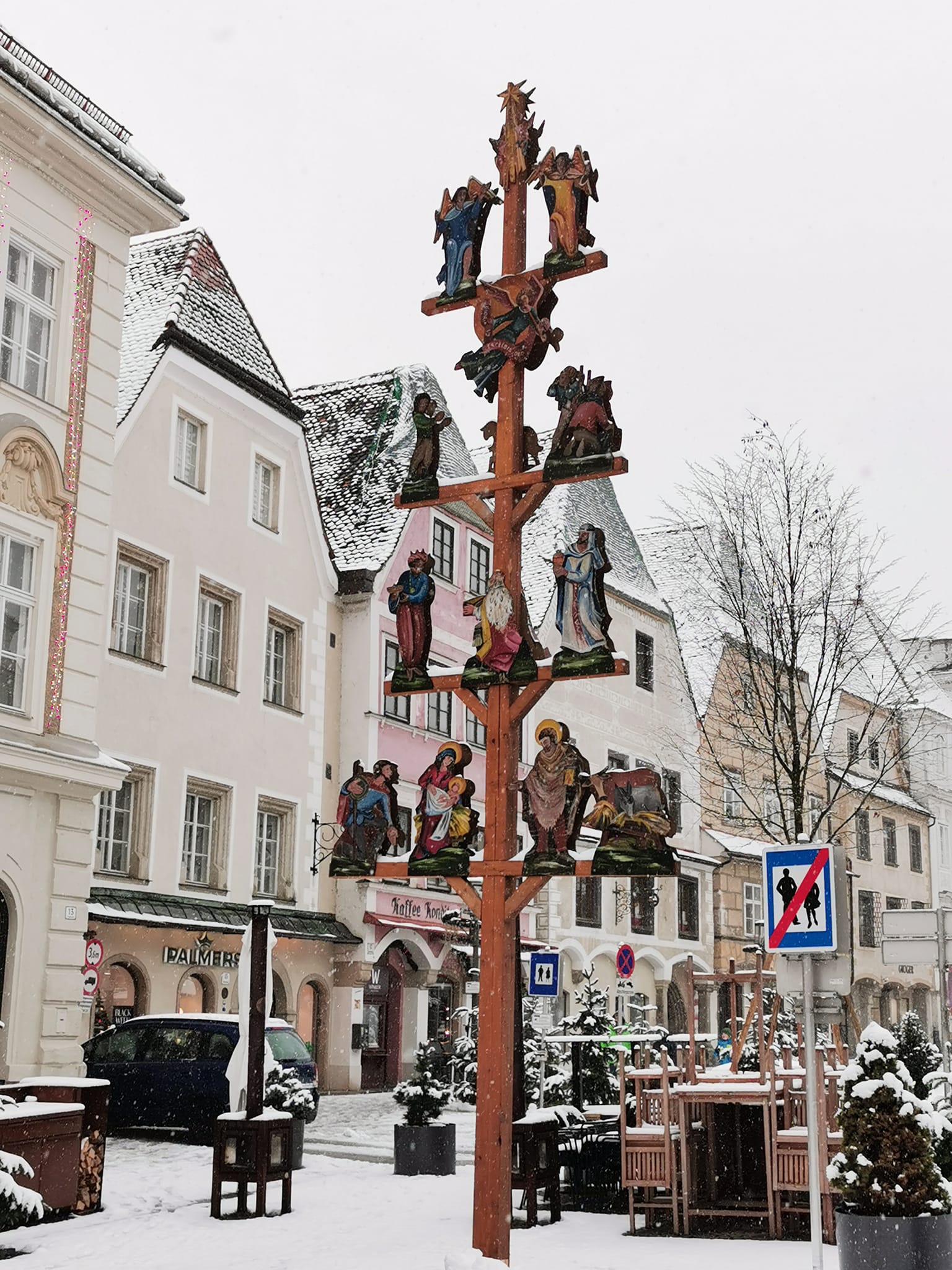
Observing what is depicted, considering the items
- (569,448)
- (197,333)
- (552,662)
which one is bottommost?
(552,662)

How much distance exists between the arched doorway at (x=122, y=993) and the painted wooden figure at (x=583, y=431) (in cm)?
1546

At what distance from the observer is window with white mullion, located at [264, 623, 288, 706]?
2850cm

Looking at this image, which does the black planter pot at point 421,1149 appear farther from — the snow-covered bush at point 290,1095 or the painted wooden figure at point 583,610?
the painted wooden figure at point 583,610

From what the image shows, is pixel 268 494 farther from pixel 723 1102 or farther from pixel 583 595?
pixel 583 595

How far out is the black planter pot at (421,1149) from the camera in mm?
16703

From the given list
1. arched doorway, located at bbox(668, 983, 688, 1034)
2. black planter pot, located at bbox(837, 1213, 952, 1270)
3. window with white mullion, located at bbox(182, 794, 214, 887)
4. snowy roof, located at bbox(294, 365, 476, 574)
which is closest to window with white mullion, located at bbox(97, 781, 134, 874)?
window with white mullion, located at bbox(182, 794, 214, 887)

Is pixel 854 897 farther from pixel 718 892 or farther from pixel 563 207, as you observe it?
pixel 563 207

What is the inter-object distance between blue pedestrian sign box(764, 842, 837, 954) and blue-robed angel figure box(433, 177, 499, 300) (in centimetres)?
473

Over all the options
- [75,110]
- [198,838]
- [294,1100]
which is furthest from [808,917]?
[198,838]

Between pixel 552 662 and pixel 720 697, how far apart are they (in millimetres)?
A: 32502

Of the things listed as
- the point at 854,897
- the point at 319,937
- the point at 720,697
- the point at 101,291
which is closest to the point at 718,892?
the point at 720,697

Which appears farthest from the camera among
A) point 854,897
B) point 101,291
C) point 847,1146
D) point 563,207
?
point 854,897

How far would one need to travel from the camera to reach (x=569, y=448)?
34.8ft

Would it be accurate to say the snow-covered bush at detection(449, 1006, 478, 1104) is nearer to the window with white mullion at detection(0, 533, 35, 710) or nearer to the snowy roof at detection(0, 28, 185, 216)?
the window with white mullion at detection(0, 533, 35, 710)
